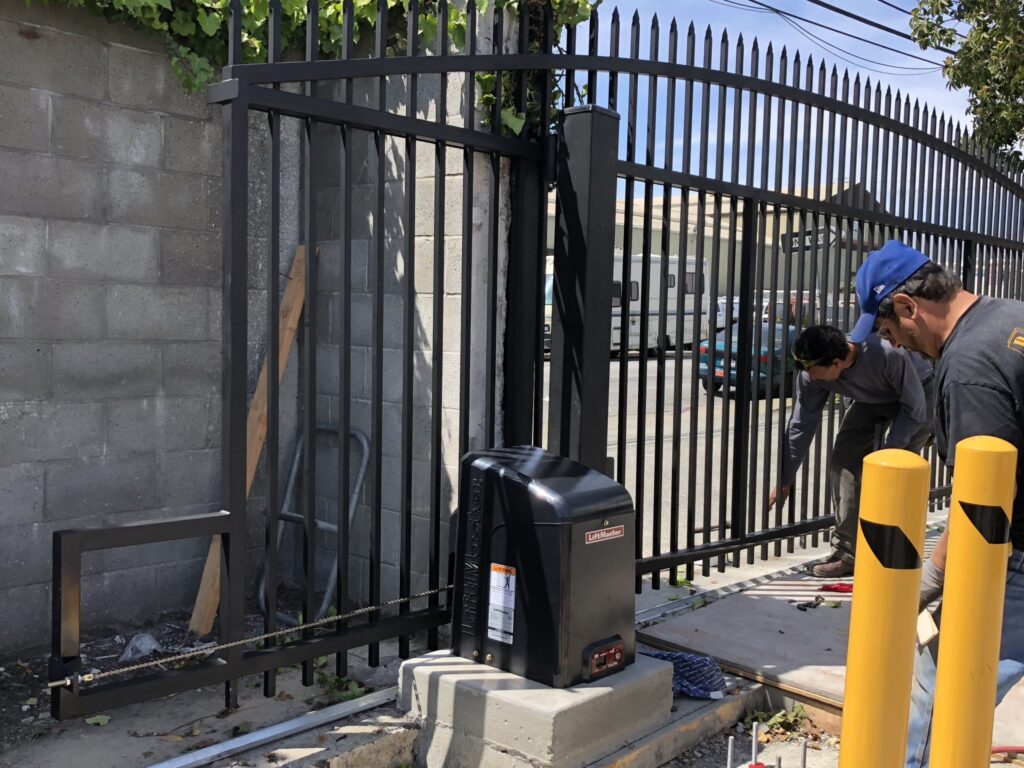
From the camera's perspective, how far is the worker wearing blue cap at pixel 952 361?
2.72 metres

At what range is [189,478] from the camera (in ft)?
16.3

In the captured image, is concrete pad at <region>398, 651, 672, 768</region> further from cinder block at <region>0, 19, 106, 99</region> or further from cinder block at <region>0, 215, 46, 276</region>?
cinder block at <region>0, 19, 106, 99</region>

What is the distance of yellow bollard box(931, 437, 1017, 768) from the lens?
219 centimetres

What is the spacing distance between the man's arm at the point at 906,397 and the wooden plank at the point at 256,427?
3262 mm

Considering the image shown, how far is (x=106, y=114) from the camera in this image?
15.0 feet

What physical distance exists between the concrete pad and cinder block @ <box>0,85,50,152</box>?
9.41 feet

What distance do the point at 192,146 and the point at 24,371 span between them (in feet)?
4.58

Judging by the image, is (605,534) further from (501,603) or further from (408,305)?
(408,305)

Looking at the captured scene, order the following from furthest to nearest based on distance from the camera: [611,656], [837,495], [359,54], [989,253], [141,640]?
1. [989,253]
2. [837,495]
3. [359,54]
4. [141,640]
5. [611,656]

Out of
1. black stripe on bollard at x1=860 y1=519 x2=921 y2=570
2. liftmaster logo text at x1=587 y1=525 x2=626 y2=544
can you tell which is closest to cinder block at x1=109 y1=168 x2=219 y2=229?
liftmaster logo text at x1=587 y1=525 x2=626 y2=544

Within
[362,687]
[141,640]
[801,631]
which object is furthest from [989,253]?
[141,640]

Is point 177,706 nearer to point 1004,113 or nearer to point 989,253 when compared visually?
point 989,253

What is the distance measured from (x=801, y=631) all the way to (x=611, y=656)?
1.61 metres

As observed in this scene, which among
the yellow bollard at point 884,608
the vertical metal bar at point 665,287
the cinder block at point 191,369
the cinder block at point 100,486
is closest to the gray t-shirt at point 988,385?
the yellow bollard at point 884,608
